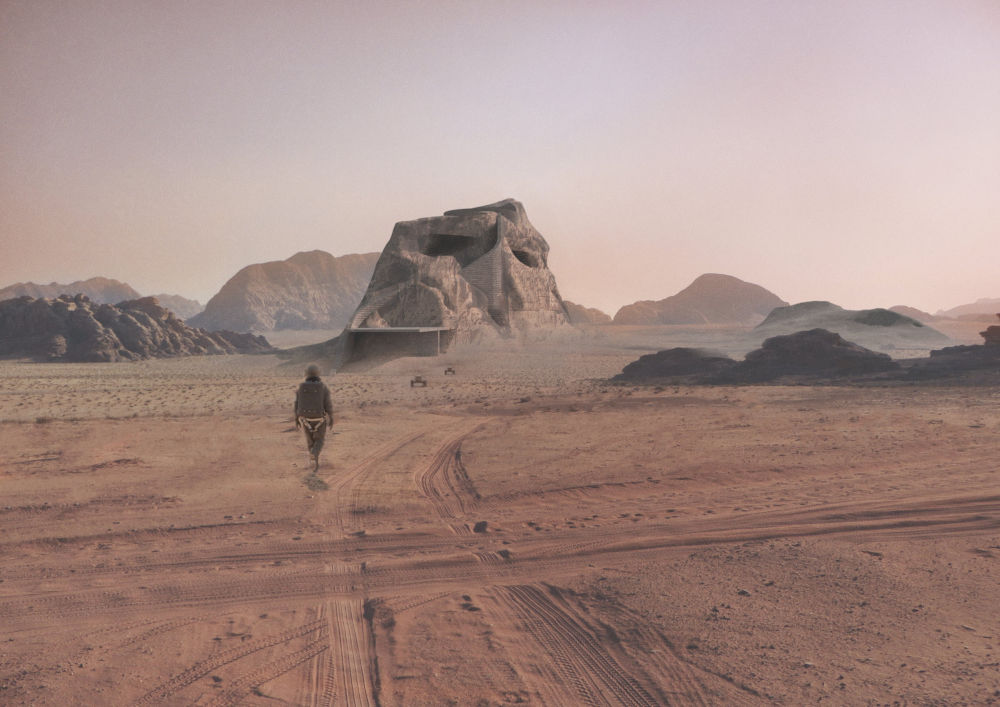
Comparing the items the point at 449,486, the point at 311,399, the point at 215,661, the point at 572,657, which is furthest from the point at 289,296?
the point at 572,657

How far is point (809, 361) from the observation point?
26188 mm

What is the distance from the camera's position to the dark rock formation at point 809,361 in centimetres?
2480

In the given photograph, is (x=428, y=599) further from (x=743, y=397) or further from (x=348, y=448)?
(x=743, y=397)

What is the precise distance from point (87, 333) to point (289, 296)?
102390mm

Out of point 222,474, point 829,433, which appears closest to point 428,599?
point 222,474

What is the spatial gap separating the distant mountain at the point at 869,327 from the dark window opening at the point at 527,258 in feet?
92.2

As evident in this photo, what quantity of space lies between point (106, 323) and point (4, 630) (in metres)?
50.9

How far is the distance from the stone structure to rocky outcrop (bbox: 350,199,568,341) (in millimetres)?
Result: 57

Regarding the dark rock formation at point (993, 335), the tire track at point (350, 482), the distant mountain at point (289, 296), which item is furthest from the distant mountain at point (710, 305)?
the tire track at point (350, 482)

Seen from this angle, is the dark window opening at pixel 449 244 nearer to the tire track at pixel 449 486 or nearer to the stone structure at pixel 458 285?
the stone structure at pixel 458 285

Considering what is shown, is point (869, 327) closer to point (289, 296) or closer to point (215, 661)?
point (215, 661)

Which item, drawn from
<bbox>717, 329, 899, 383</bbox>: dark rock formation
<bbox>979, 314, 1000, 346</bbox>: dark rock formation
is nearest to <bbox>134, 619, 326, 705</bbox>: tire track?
<bbox>717, 329, 899, 383</bbox>: dark rock formation

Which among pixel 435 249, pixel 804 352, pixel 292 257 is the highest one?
pixel 292 257

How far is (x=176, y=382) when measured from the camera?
94.7 feet
